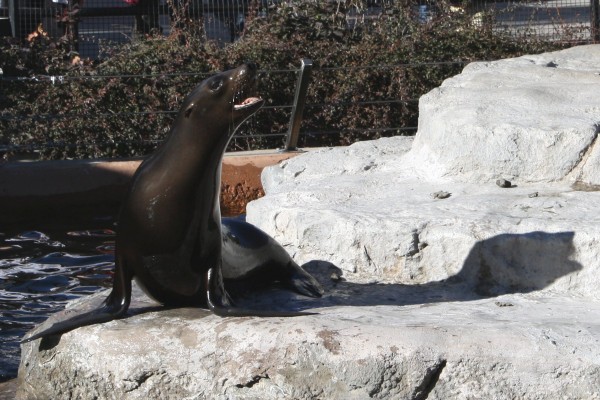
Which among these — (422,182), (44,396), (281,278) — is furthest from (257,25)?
(44,396)

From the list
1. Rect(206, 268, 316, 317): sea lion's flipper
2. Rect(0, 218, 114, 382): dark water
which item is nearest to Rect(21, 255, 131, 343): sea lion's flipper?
Rect(206, 268, 316, 317): sea lion's flipper

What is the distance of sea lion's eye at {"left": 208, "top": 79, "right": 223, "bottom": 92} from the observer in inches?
182

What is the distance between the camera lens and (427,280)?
17.7ft

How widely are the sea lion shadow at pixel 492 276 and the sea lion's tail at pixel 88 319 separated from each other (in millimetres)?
832

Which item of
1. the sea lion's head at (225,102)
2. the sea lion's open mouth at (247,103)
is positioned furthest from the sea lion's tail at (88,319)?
the sea lion's open mouth at (247,103)

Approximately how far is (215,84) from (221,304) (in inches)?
35.6

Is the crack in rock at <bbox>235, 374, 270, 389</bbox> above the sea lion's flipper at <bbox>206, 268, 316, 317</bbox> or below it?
below

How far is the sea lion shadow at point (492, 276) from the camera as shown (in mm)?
5078

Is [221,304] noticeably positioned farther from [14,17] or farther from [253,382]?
[14,17]

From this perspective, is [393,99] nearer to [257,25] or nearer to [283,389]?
[257,25]

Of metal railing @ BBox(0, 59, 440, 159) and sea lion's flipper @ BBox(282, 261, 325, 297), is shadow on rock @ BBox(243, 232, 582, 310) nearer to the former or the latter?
sea lion's flipper @ BBox(282, 261, 325, 297)

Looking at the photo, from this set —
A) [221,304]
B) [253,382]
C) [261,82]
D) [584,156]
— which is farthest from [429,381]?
[261,82]

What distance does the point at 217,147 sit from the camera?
465 centimetres

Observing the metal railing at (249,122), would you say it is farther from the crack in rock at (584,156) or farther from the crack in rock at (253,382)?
the crack in rock at (253,382)
